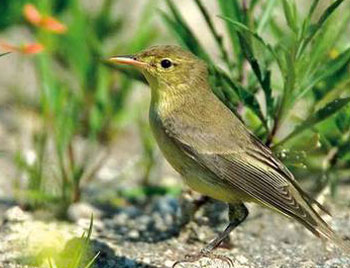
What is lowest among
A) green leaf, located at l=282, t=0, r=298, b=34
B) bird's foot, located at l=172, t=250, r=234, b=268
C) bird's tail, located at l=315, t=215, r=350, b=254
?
bird's foot, located at l=172, t=250, r=234, b=268

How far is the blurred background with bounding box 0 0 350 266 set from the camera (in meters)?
5.47

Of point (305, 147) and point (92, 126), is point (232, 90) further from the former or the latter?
point (92, 126)

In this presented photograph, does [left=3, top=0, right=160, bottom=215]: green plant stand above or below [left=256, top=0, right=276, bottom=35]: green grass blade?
below

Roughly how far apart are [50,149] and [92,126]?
658 mm

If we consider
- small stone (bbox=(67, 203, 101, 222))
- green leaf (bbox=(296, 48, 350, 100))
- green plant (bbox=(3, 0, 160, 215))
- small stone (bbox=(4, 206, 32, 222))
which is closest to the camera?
green leaf (bbox=(296, 48, 350, 100))

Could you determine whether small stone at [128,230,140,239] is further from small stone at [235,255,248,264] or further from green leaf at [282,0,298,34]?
green leaf at [282,0,298,34]

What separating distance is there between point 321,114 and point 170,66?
94 centimetres

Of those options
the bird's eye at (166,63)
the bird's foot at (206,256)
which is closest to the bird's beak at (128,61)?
the bird's eye at (166,63)

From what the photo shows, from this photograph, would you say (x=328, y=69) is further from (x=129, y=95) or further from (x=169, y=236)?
(x=129, y=95)

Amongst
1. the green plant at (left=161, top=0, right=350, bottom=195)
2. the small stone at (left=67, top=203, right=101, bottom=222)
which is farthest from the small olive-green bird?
the small stone at (left=67, top=203, right=101, bottom=222)

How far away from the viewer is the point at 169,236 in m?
6.04

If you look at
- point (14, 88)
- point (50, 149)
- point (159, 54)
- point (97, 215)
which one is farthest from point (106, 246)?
point (14, 88)

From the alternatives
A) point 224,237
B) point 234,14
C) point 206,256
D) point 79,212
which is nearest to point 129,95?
point 79,212

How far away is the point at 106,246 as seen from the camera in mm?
5660
